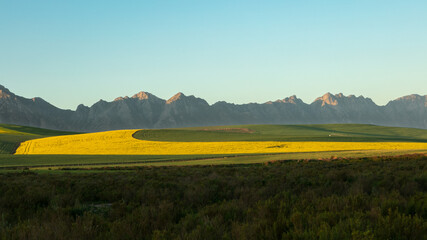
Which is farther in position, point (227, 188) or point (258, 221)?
point (227, 188)

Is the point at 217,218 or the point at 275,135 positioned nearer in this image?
the point at 217,218

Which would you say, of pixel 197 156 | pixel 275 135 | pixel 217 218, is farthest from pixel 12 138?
pixel 217 218

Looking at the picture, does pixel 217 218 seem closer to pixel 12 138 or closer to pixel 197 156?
pixel 197 156

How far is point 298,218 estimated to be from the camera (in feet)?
18.3

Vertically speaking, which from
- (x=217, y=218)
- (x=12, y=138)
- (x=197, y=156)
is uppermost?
(x=12, y=138)

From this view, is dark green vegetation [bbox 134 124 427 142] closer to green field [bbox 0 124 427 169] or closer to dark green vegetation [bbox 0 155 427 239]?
green field [bbox 0 124 427 169]

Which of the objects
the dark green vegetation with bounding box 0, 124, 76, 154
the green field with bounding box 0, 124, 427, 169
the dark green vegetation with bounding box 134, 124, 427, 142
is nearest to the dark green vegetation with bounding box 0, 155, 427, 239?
the green field with bounding box 0, 124, 427, 169

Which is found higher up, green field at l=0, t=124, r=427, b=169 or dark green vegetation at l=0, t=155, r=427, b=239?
dark green vegetation at l=0, t=155, r=427, b=239

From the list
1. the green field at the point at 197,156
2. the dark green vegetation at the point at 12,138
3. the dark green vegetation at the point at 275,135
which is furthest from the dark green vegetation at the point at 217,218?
the dark green vegetation at the point at 275,135

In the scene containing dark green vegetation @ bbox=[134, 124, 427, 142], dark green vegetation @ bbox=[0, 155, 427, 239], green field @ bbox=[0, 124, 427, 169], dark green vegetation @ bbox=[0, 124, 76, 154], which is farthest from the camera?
dark green vegetation @ bbox=[134, 124, 427, 142]

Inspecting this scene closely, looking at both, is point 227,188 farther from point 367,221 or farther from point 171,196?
point 367,221

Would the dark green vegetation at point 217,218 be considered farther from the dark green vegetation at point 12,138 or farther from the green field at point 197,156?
the dark green vegetation at point 12,138

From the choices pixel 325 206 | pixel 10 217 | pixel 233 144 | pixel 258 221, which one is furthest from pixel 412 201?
pixel 233 144

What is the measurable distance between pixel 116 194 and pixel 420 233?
8.47 m
